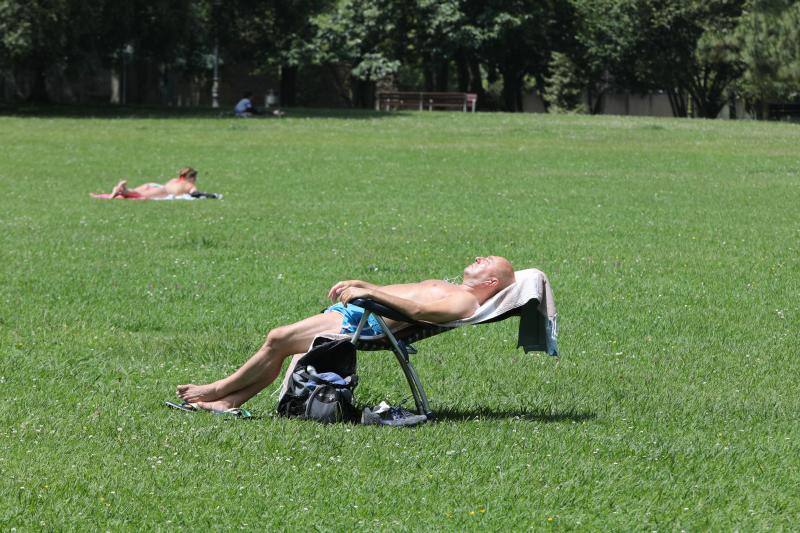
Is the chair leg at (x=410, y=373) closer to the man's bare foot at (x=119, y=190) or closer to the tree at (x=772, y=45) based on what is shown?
the man's bare foot at (x=119, y=190)

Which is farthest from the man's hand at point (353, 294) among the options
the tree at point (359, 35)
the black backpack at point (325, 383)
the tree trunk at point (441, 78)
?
the tree trunk at point (441, 78)

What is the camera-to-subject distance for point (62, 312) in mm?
10539

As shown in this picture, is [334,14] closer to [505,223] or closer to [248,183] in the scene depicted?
[248,183]

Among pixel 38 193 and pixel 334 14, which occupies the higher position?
pixel 334 14

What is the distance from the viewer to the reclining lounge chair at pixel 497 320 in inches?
283

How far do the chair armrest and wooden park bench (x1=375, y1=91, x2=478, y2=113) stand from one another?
1866 inches

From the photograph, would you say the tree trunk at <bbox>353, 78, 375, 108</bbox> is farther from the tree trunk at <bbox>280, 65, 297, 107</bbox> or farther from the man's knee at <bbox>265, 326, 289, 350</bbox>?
the man's knee at <bbox>265, 326, 289, 350</bbox>

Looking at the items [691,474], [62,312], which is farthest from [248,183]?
[691,474]

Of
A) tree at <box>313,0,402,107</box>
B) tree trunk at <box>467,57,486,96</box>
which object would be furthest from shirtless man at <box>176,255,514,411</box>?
Result: tree trunk at <box>467,57,486,96</box>

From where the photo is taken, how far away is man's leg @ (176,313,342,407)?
734 cm

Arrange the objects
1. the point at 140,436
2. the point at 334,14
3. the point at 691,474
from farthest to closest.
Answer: the point at 334,14 → the point at 140,436 → the point at 691,474

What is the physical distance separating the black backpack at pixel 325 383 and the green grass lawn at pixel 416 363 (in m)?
0.14

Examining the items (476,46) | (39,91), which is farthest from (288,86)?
(39,91)

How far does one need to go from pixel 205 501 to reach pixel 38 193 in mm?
16170
